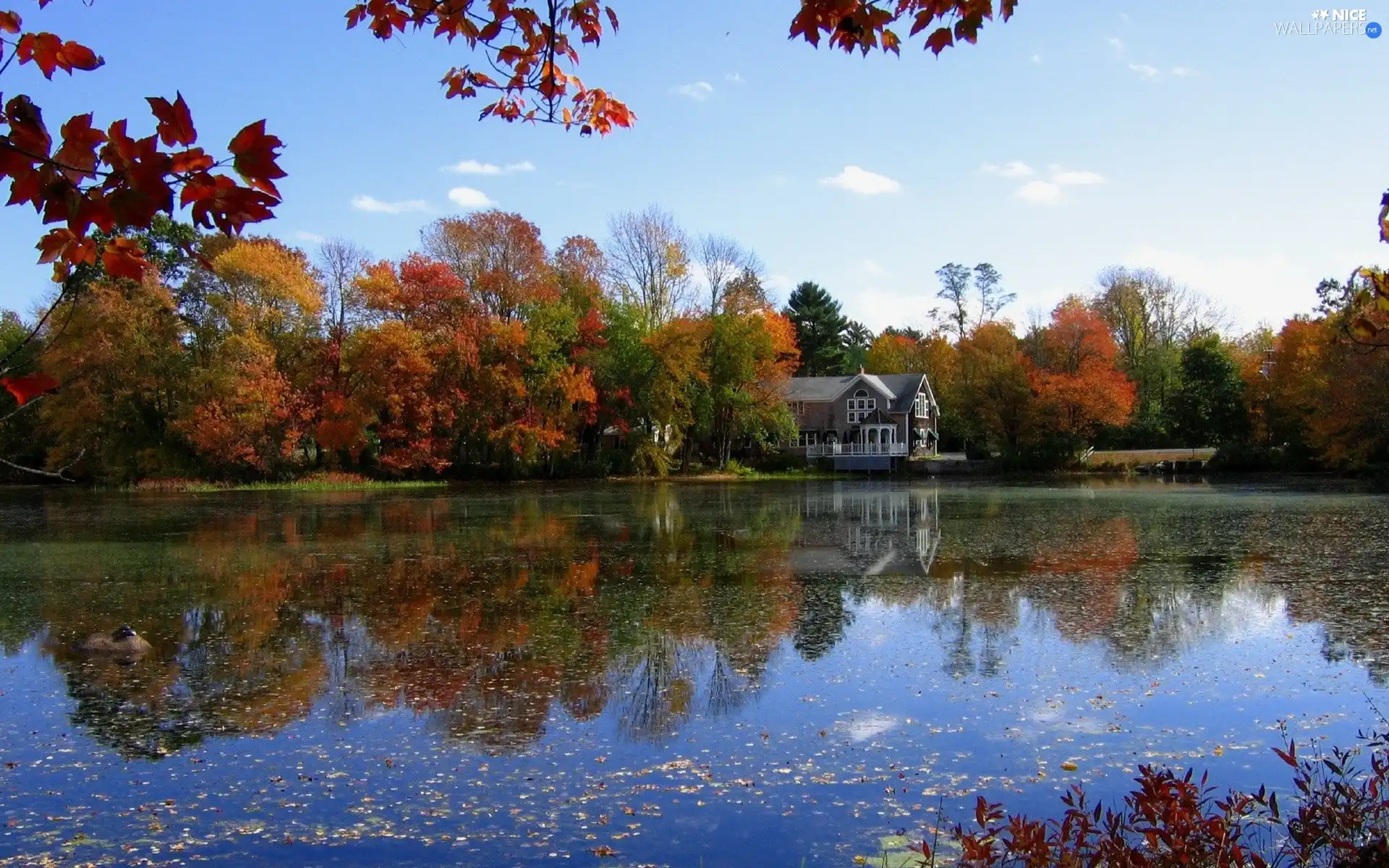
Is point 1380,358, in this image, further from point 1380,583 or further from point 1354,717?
point 1354,717

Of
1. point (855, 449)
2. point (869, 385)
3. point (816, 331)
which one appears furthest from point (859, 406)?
point (816, 331)

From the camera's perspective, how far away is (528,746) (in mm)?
6582

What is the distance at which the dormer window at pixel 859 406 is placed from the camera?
59750mm

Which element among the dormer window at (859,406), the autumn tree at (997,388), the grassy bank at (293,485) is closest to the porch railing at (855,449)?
the dormer window at (859,406)

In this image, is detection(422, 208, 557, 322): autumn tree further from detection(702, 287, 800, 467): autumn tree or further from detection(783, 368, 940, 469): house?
detection(783, 368, 940, 469): house

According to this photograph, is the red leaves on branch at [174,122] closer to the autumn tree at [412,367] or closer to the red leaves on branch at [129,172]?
the red leaves on branch at [129,172]

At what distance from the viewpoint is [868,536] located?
1997 cm

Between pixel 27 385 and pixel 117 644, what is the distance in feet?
28.2

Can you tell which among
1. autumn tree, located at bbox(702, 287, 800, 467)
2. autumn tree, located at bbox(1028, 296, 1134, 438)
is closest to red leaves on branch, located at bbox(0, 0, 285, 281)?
autumn tree, located at bbox(702, 287, 800, 467)

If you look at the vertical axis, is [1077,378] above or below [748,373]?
below

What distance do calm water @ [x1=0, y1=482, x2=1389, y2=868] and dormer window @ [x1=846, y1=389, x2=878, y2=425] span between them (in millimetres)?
42187

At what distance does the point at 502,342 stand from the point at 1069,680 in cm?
3622

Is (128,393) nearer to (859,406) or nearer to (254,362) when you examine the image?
(254,362)

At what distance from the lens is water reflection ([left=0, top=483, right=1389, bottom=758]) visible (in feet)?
25.8
